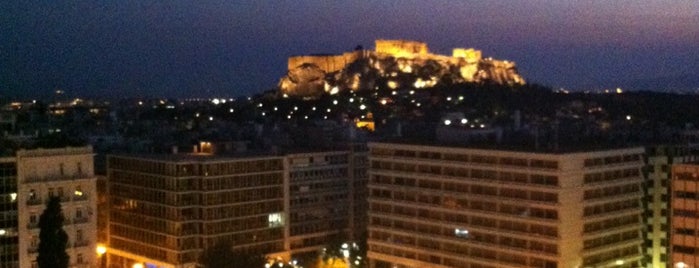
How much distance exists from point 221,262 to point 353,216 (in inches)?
809

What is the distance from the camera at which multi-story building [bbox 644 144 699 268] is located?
55594mm

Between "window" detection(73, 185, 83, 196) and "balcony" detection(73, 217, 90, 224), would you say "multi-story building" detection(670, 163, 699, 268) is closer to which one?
"balcony" detection(73, 217, 90, 224)

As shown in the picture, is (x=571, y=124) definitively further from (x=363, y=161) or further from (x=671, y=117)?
(x=363, y=161)

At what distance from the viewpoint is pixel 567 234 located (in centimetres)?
4991

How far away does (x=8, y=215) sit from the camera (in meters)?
48.4

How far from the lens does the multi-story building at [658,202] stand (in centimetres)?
5559

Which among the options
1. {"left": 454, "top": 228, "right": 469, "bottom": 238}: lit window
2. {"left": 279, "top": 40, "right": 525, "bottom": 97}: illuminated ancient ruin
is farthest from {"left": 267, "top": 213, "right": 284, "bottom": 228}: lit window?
{"left": 279, "top": 40, "right": 525, "bottom": 97}: illuminated ancient ruin

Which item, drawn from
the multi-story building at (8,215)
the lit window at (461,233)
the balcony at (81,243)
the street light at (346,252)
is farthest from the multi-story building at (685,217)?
the multi-story building at (8,215)

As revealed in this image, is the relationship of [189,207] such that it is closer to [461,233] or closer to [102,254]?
[102,254]

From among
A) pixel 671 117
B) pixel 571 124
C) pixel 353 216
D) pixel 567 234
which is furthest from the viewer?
pixel 671 117

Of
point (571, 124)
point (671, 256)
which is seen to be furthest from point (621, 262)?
point (571, 124)

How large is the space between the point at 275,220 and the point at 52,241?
2236 centimetres

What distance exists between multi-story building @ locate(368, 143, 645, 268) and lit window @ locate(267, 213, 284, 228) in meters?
7.77

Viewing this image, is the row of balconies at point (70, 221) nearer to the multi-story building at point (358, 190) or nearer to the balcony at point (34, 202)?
the balcony at point (34, 202)
